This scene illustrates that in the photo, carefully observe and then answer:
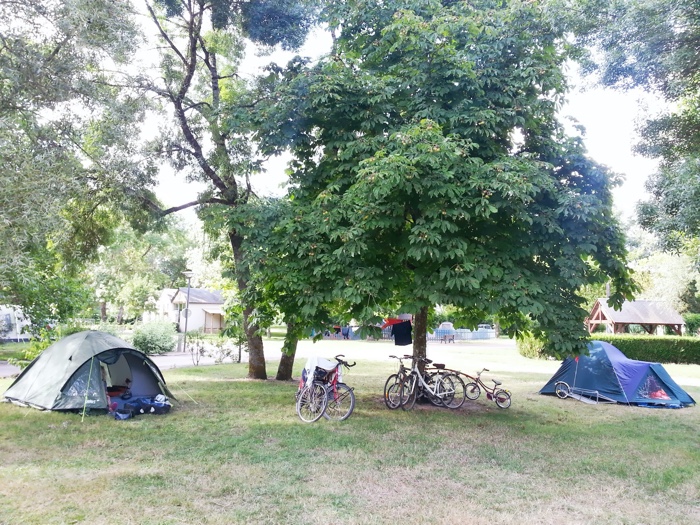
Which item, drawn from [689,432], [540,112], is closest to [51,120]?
[540,112]

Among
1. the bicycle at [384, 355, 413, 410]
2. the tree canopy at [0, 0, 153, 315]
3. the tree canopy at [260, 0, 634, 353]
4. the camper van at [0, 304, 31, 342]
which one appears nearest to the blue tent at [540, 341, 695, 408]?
the tree canopy at [260, 0, 634, 353]

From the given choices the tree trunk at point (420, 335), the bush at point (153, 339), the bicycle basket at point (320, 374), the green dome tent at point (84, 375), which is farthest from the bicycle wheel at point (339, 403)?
the bush at point (153, 339)

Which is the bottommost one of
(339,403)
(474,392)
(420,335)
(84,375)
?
(474,392)

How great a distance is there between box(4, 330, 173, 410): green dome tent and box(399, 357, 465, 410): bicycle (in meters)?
4.36

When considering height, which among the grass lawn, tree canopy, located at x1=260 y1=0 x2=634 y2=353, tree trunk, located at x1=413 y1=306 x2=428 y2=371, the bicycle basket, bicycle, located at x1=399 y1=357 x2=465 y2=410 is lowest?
the grass lawn

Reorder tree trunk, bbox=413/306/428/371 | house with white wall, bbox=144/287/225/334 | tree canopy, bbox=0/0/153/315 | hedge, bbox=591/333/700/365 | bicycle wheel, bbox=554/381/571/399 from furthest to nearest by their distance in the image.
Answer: house with white wall, bbox=144/287/225/334 < hedge, bbox=591/333/700/365 < bicycle wheel, bbox=554/381/571/399 < tree trunk, bbox=413/306/428/371 < tree canopy, bbox=0/0/153/315

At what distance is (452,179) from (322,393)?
3878mm

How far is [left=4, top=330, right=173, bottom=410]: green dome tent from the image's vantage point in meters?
8.34

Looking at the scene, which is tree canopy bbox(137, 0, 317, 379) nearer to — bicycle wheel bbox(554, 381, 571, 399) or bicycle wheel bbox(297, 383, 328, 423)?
bicycle wheel bbox(297, 383, 328, 423)

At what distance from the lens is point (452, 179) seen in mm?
7109

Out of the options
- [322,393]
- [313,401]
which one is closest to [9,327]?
[313,401]

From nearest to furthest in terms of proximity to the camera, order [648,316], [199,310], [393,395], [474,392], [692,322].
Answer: [393,395] < [474,392] < [648,316] < [692,322] < [199,310]

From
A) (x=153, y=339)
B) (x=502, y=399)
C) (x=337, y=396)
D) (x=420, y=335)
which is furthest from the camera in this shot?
(x=153, y=339)

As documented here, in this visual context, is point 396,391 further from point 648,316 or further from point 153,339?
point 648,316
